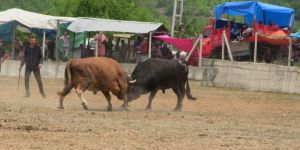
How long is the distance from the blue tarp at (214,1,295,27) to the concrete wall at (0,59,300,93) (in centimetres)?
352

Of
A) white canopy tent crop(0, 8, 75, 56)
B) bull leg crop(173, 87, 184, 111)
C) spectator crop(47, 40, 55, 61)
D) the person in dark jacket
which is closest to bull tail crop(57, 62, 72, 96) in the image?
bull leg crop(173, 87, 184, 111)

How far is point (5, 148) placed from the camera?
10164 millimetres

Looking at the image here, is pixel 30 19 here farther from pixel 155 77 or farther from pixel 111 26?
pixel 155 77

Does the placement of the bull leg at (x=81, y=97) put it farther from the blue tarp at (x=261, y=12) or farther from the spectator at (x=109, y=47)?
the blue tarp at (x=261, y=12)

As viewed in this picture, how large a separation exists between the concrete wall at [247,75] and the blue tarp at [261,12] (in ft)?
11.5

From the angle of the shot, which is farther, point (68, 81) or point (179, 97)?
point (179, 97)

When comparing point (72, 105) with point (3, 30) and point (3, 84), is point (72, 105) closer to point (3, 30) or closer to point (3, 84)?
point (3, 84)

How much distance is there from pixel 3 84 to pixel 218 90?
23.6 ft

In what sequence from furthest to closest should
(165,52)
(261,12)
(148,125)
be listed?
1. (261,12)
2. (165,52)
3. (148,125)

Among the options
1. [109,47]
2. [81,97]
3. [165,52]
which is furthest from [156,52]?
[81,97]

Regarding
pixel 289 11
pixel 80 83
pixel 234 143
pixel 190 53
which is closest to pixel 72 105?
pixel 80 83

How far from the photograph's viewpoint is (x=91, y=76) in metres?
17.3

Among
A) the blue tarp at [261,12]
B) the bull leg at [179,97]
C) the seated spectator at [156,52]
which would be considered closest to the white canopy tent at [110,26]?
the seated spectator at [156,52]

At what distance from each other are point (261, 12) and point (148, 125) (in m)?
18.2
